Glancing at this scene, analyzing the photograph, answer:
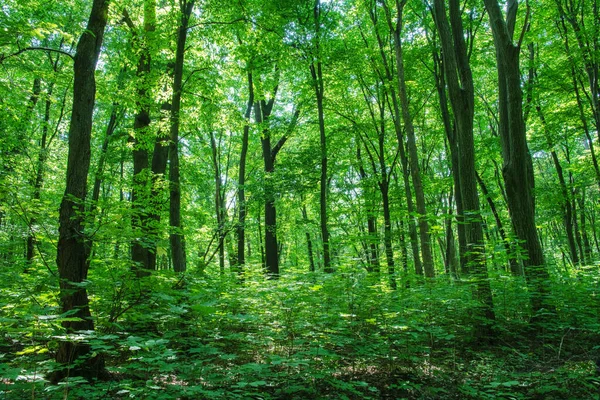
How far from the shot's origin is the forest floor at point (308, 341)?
12.1 ft

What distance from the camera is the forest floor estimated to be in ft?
12.1

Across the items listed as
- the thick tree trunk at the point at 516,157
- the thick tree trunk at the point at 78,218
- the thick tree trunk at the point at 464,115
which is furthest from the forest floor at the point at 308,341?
the thick tree trunk at the point at 464,115

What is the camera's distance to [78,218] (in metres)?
4.27

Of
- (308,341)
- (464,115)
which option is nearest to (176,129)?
(308,341)

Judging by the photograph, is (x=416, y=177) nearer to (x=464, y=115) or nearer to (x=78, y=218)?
(x=464, y=115)

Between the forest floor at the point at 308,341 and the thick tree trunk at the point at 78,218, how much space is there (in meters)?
0.23

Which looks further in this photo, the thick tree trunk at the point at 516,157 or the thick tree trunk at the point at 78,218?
the thick tree trunk at the point at 516,157

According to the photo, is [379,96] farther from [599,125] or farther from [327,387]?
[327,387]

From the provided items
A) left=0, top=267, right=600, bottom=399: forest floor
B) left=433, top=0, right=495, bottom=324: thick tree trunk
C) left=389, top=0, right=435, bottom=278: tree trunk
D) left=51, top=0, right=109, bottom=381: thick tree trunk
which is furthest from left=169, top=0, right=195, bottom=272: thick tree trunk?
left=389, top=0, right=435, bottom=278: tree trunk

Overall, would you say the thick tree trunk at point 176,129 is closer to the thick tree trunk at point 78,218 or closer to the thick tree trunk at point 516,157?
the thick tree trunk at point 78,218

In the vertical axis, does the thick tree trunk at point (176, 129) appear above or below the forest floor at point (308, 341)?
above

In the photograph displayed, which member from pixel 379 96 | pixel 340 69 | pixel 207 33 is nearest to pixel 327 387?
pixel 207 33

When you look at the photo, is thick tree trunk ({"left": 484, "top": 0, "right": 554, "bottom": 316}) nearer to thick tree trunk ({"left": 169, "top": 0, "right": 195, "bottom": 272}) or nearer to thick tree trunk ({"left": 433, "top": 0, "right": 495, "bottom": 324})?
thick tree trunk ({"left": 433, "top": 0, "right": 495, "bottom": 324})

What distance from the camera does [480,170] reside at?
1862 cm
